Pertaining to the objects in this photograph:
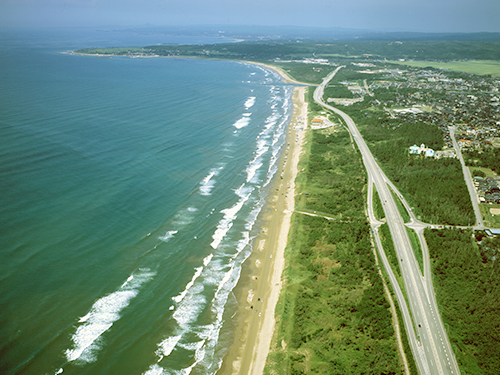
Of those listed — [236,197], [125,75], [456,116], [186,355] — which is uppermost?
[125,75]

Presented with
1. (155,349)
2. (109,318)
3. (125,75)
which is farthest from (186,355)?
(125,75)

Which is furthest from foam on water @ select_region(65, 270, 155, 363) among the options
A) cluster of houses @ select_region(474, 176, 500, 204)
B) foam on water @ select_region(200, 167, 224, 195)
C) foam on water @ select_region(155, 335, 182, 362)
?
cluster of houses @ select_region(474, 176, 500, 204)

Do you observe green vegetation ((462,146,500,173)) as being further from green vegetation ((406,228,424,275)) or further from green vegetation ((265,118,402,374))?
green vegetation ((406,228,424,275))

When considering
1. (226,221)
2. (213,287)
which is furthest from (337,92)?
(213,287)

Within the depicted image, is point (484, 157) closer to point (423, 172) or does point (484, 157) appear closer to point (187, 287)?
point (423, 172)

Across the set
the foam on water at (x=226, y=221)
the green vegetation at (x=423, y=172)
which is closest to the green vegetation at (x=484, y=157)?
the green vegetation at (x=423, y=172)

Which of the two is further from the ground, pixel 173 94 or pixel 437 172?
pixel 173 94

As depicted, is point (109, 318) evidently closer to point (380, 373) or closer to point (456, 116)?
point (380, 373)

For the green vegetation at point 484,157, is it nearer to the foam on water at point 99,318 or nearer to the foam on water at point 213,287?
the foam on water at point 213,287
